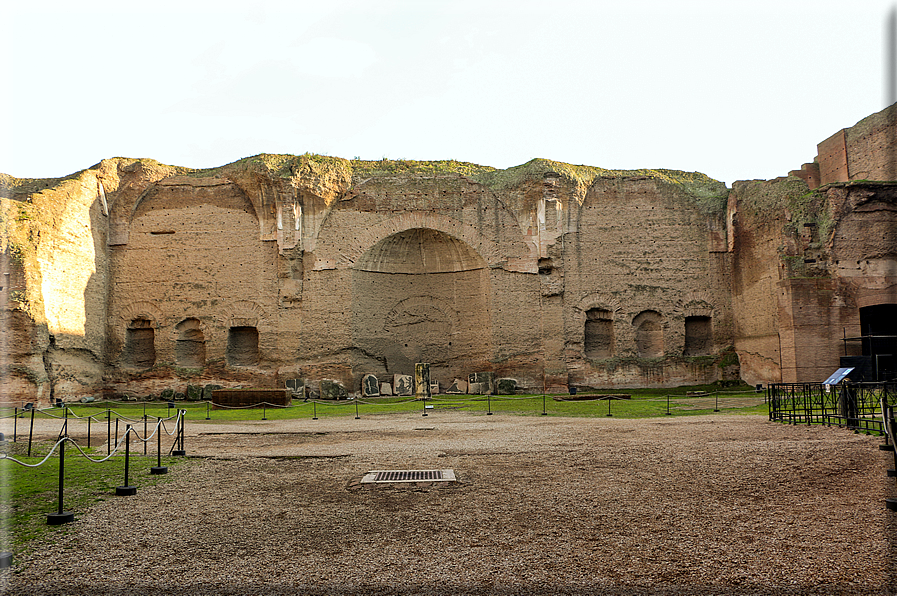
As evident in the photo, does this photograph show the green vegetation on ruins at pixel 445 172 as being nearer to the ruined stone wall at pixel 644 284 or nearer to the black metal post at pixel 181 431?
the ruined stone wall at pixel 644 284

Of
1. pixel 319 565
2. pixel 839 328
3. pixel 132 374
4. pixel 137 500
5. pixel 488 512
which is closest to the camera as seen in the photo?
pixel 319 565

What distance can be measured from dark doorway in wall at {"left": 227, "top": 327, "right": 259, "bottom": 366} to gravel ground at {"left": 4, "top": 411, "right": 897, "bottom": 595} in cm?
1572

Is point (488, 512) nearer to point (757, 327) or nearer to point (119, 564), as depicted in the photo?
point (119, 564)

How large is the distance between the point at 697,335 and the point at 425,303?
10.3m

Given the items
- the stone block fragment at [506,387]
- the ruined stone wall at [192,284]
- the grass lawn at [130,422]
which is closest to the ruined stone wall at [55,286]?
the ruined stone wall at [192,284]

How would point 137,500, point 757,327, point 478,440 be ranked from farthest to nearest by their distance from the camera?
point 757,327, point 478,440, point 137,500

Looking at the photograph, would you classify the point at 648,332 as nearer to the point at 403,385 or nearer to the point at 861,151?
the point at 403,385

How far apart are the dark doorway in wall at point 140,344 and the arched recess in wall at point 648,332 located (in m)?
17.9

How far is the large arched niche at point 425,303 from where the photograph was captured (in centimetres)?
2270

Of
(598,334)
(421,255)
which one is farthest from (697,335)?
(421,255)

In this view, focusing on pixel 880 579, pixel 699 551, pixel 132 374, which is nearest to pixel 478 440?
pixel 699 551

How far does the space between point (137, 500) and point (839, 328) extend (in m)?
19.5

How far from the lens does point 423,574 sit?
3.29 m

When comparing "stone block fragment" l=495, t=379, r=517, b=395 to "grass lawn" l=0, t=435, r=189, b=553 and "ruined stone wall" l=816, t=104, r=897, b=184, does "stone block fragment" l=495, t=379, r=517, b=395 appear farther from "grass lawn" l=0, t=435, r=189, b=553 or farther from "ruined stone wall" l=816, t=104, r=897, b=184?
"grass lawn" l=0, t=435, r=189, b=553
